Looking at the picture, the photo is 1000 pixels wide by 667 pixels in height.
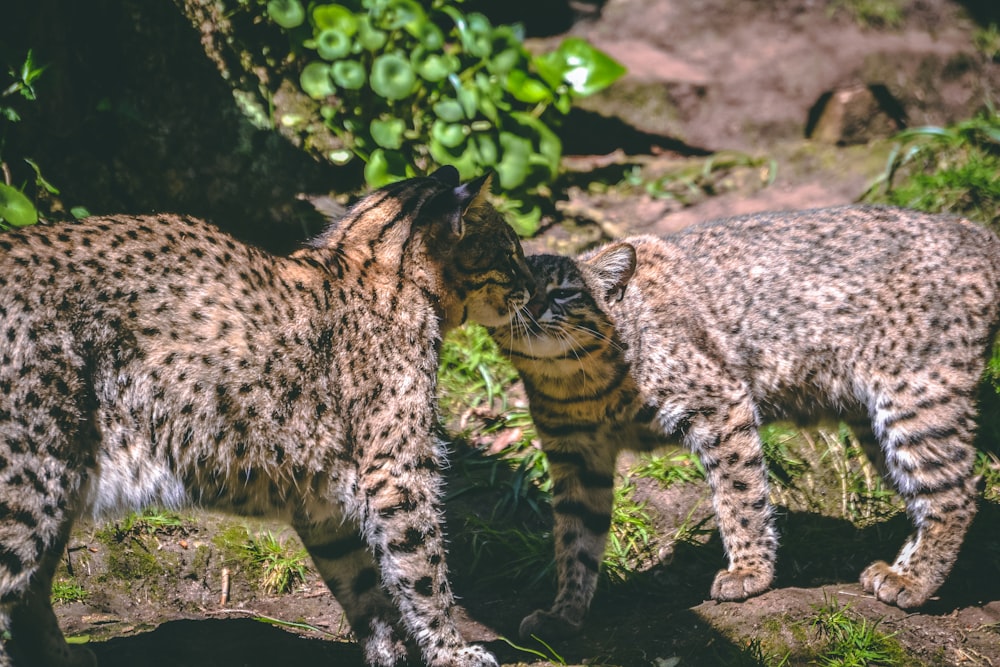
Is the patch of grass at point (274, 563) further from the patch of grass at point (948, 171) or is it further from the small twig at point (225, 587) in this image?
the patch of grass at point (948, 171)

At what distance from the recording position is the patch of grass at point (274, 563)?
6043 millimetres

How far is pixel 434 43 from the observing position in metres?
8.30

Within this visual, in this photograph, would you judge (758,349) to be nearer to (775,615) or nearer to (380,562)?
(775,615)

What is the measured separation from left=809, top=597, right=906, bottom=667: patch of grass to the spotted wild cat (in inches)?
68.3

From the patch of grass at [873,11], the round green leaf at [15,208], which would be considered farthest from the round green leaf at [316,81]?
the patch of grass at [873,11]

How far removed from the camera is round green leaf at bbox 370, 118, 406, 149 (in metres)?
8.08

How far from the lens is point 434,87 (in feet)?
27.8

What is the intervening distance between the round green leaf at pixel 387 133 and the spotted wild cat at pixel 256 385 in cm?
269

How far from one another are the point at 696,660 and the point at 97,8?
5.36 meters

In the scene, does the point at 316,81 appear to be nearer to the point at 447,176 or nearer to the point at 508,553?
the point at 447,176

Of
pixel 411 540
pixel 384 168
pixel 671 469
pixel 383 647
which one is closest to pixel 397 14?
pixel 384 168

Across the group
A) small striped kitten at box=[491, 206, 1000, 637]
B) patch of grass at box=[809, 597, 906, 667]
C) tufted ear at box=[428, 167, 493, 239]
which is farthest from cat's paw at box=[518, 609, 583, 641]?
tufted ear at box=[428, 167, 493, 239]

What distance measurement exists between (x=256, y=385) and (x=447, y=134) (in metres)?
4.23

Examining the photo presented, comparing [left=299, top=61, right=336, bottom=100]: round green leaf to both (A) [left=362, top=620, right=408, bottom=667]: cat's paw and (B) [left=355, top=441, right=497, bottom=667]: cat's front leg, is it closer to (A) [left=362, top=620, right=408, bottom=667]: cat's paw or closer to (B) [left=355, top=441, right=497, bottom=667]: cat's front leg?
(B) [left=355, top=441, right=497, bottom=667]: cat's front leg
